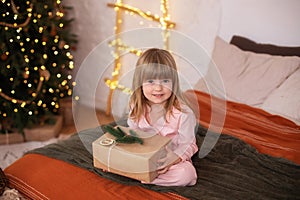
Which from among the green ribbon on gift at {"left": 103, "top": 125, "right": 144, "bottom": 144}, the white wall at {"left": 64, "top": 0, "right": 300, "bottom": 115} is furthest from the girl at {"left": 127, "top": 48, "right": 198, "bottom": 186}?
the white wall at {"left": 64, "top": 0, "right": 300, "bottom": 115}

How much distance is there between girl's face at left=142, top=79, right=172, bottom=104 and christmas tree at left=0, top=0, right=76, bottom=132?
1391mm

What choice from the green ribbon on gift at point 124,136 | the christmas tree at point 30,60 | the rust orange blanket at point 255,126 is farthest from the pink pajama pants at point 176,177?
the christmas tree at point 30,60

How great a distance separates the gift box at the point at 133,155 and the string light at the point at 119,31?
145cm

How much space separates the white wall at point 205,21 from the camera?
9.27 ft

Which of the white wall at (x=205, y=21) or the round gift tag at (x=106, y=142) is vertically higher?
the white wall at (x=205, y=21)

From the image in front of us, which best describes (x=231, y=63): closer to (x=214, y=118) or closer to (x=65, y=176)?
(x=214, y=118)

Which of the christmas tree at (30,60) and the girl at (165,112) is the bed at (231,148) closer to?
the girl at (165,112)

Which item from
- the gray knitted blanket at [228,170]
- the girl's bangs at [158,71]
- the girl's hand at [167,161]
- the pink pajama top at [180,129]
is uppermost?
the girl's bangs at [158,71]

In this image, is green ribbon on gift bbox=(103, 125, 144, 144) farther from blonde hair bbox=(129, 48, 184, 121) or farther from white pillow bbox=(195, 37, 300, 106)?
white pillow bbox=(195, 37, 300, 106)

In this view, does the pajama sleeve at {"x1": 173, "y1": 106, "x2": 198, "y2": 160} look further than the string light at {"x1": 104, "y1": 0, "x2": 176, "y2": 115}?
No

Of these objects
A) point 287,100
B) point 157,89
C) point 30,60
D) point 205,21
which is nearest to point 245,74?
point 287,100

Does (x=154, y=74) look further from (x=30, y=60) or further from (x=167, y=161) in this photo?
(x=30, y=60)

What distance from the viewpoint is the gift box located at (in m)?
1.58

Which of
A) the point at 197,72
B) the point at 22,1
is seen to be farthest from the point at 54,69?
the point at 197,72
